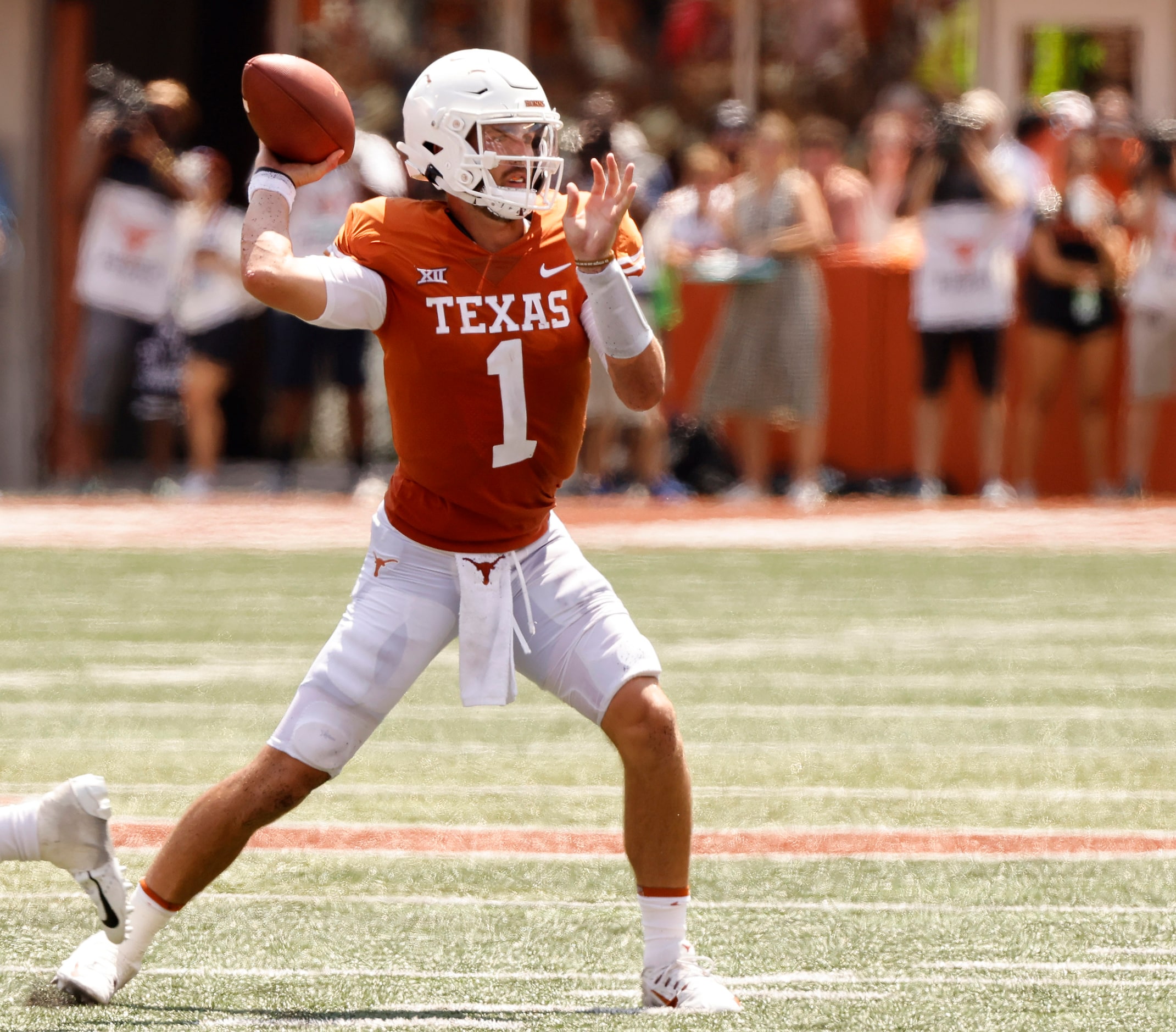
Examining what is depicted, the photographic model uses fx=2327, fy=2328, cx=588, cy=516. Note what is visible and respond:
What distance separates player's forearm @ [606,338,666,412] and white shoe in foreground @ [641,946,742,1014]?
1.07 meters

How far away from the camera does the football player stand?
446cm

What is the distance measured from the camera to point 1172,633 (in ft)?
31.5

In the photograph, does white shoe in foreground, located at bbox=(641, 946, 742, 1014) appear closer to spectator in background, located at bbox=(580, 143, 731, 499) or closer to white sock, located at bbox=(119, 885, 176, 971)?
white sock, located at bbox=(119, 885, 176, 971)

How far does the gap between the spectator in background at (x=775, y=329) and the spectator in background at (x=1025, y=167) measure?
115 cm

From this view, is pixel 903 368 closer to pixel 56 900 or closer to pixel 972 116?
pixel 972 116

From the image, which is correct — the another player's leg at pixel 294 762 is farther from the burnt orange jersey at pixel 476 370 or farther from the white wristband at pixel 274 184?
the white wristband at pixel 274 184

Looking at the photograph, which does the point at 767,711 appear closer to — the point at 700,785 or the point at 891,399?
the point at 700,785

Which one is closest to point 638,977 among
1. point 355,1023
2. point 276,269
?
point 355,1023

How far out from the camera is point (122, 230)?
1508 centimetres

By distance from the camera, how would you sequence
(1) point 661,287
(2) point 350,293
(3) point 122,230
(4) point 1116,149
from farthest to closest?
1. (3) point 122,230
2. (4) point 1116,149
3. (1) point 661,287
4. (2) point 350,293

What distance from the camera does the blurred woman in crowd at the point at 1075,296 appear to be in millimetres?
13805

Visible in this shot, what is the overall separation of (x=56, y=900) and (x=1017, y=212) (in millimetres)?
9691

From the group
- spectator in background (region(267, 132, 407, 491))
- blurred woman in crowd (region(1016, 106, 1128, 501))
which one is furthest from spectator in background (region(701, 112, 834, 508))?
spectator in background (region(267, 132, 407, 491))

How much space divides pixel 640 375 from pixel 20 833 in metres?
1.51
